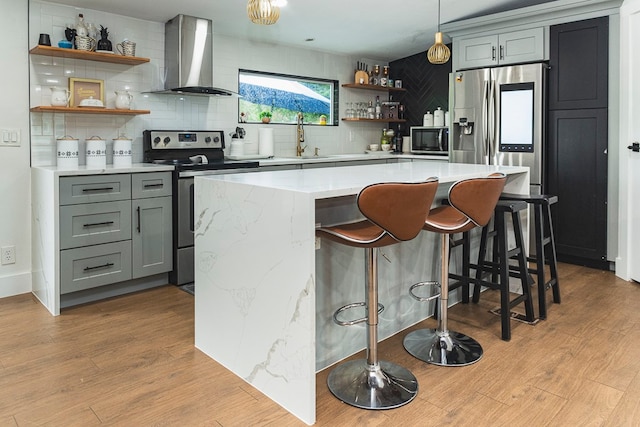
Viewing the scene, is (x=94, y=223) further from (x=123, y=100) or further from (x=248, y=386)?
(x=248, y=386)

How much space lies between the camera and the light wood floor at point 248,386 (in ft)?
6.28

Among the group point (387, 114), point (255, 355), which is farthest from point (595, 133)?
point (255, 355)

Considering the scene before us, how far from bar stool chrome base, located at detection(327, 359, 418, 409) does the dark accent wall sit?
4192 millimetres

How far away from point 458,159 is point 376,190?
3314 millimetres

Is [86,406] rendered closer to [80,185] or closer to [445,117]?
[80,185]

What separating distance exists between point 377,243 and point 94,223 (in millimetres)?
2205

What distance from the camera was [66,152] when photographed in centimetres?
342

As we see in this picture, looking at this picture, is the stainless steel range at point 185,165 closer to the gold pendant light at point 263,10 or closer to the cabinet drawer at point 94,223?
the cabinet drawer at point 94,223

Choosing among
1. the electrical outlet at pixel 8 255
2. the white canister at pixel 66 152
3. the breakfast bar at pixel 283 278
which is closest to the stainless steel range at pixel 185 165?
the white canister at pixel 66 152

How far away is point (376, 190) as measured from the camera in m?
1.82

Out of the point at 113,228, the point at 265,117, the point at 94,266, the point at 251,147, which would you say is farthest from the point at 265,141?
the point at 94,266

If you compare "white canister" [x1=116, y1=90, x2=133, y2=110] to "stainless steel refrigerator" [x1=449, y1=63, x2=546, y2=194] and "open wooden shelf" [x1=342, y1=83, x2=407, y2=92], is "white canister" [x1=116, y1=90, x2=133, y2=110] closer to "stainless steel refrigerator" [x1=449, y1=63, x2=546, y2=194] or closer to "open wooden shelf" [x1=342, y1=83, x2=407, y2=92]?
"open wooden shelf" [x1=342, y1=83, x2=407, y2=92]

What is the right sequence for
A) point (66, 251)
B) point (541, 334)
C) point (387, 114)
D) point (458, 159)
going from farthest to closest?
point (387, 114), point (458, 159), point (66, 251), point (541, 334)

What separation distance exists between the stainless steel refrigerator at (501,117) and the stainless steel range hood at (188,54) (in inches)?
96.6
